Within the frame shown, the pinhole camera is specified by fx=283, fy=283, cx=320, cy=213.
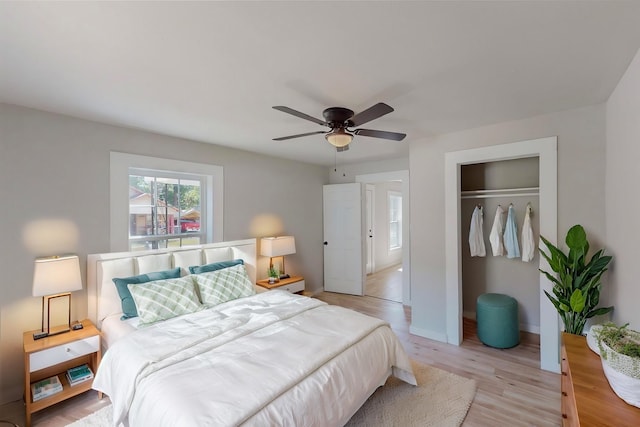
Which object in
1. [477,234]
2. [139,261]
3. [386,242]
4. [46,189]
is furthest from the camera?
[386,242]

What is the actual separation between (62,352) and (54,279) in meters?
0.57

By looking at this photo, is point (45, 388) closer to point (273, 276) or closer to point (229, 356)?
point (229, 356)

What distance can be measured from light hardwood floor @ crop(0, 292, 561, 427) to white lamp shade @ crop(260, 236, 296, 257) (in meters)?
1.92

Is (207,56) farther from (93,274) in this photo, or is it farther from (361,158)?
(361,158)

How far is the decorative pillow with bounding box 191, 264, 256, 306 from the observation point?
2.84 metres

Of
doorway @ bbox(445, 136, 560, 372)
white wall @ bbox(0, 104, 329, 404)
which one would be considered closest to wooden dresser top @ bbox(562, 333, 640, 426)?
doorway @ bbox(445, 136, 560, 372)

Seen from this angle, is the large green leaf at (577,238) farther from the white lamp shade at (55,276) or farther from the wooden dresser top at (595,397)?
the white lamp shade at (55,276)

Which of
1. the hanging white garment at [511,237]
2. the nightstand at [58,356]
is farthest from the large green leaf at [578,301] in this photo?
the nightstand at [58,356]

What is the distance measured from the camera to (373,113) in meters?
1.89

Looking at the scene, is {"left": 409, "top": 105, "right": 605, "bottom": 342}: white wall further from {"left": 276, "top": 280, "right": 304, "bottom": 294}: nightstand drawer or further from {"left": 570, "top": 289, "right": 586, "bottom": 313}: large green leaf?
{"left": 276, "top": 280, "right": 304, "bottom": 294}: nightstand drawer

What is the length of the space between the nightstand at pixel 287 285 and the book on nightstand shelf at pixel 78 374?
1.98 metres

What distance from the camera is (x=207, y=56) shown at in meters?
1.65

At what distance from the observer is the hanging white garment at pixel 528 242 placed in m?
3.31

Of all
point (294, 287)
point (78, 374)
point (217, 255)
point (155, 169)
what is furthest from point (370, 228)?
point (78, 374)
